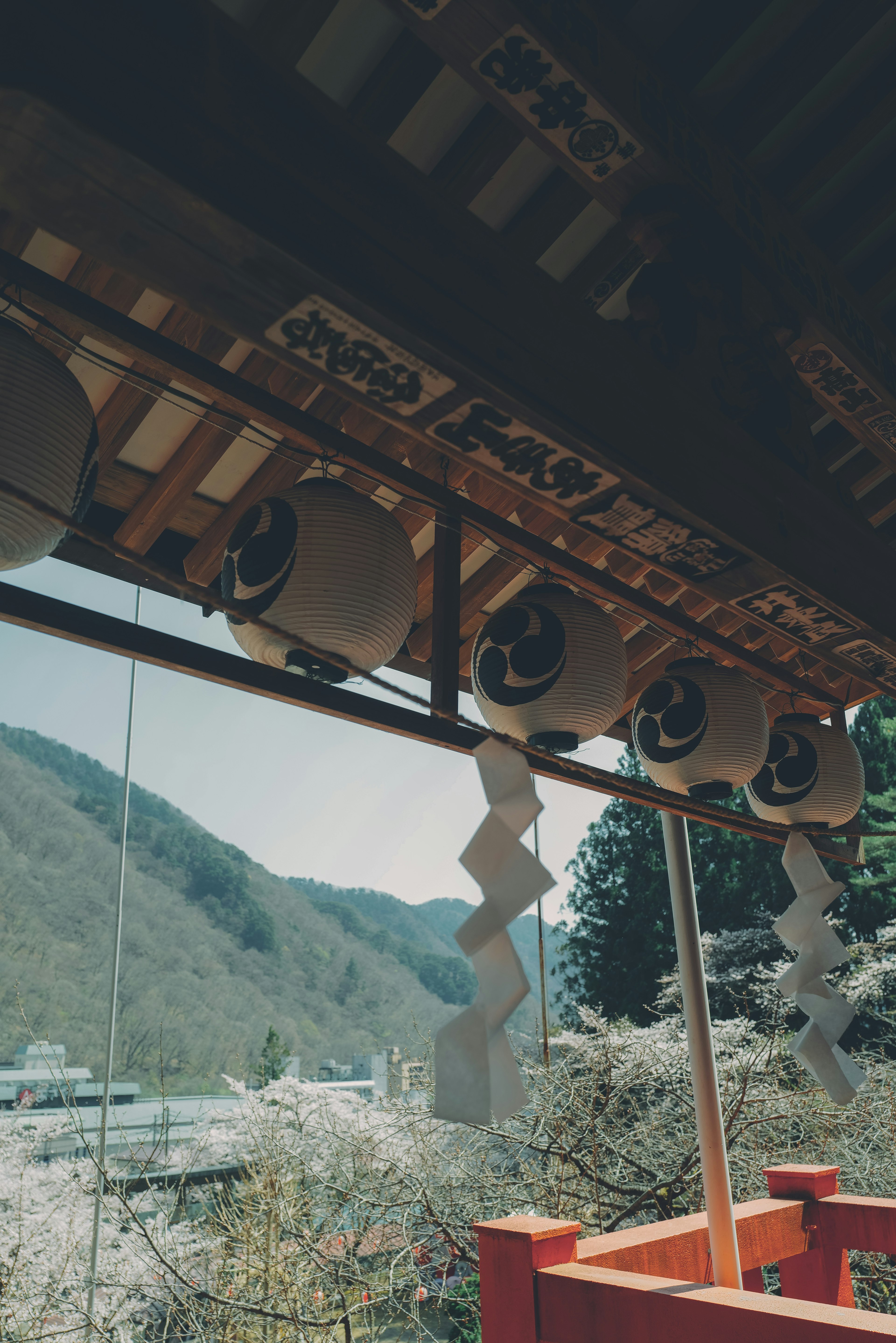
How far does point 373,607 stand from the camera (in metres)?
1.31

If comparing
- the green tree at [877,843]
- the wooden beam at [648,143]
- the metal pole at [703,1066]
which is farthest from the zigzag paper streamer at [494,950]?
the green tree at [877,843]

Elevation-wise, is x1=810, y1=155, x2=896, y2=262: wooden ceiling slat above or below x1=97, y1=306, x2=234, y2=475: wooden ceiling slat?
above

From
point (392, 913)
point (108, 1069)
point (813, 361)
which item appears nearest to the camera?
point (813, 361)

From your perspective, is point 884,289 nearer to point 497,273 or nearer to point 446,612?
point 446,612

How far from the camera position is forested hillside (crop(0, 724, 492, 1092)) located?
1912 centimetres

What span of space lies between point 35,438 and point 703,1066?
7.33ft

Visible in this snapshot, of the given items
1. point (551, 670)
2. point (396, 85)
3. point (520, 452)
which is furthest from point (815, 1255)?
point (396, 85)

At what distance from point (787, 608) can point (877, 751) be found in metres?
13.1

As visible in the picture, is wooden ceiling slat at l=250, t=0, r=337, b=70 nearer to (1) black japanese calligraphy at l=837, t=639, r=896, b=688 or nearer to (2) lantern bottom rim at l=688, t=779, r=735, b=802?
(1) black japanese calligraphy at l=837, t=639, r=896, b=688

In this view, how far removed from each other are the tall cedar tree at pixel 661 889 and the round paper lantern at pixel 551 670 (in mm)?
11394

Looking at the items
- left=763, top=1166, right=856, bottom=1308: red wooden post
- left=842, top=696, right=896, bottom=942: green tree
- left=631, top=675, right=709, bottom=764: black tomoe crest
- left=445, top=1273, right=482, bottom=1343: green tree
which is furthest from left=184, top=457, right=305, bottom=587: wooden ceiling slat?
left=842, top=696, right=896, bottom=942: green tree

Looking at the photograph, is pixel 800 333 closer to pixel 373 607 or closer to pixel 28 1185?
pixel 373 607

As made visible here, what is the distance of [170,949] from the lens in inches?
881

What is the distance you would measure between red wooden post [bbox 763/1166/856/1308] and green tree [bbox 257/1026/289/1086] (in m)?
14.1
